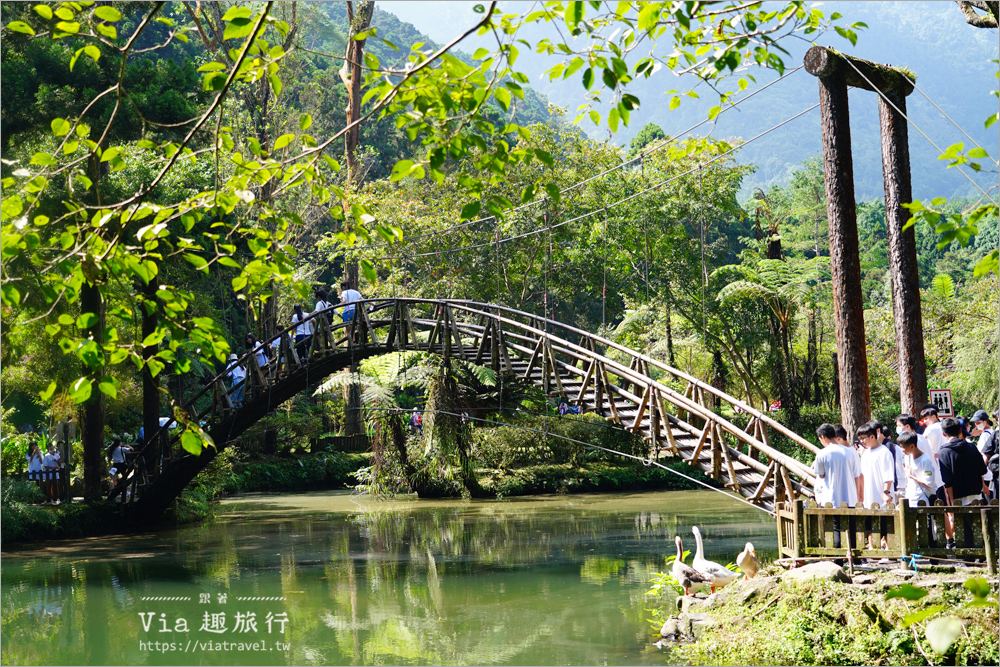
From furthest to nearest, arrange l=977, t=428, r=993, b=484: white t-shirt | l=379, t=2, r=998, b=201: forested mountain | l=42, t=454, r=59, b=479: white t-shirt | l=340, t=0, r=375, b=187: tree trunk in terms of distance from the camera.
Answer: l=379, t=2, r=998, b=201: forested mountain
l=340, t=0, r=375, b=187: tree trunk
l=42, t=454, r=59, b=479: white t-shirt
l=977, t=428, r=993, b=484: white t-shirt

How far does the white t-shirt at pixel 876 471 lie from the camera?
792cm

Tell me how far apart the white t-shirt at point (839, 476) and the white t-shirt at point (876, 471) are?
0.34ft

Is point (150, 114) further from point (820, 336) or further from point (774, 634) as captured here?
point (820, 336)

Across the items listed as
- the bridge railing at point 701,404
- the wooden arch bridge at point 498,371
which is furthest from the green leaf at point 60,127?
the wooden arch bridge at point 498,371

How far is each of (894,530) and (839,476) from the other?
794mm

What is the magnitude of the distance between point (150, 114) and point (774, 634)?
14488mm

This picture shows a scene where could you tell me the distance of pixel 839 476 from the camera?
26.7 feet

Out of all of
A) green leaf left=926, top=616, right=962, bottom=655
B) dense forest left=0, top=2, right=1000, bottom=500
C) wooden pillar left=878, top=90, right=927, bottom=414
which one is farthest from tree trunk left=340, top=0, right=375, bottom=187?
green leaf left=926, top=616, right=962, bottom=655

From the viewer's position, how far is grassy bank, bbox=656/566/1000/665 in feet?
20.8

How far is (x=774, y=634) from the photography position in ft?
23.6

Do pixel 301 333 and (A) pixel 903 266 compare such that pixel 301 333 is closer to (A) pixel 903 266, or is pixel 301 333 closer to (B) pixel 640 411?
(B) pixel 640 411

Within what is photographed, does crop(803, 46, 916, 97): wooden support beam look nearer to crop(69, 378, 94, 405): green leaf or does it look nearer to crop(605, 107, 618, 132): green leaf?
crop(605, 107, 618, 132): green leaf

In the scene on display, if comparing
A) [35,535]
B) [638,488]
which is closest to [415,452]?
[638,488]

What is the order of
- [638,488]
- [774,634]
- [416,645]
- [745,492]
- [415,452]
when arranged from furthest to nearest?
1. [638,488]
2. [415,452]
3. [745,492]
4. [416,645]
5. [774,634]
